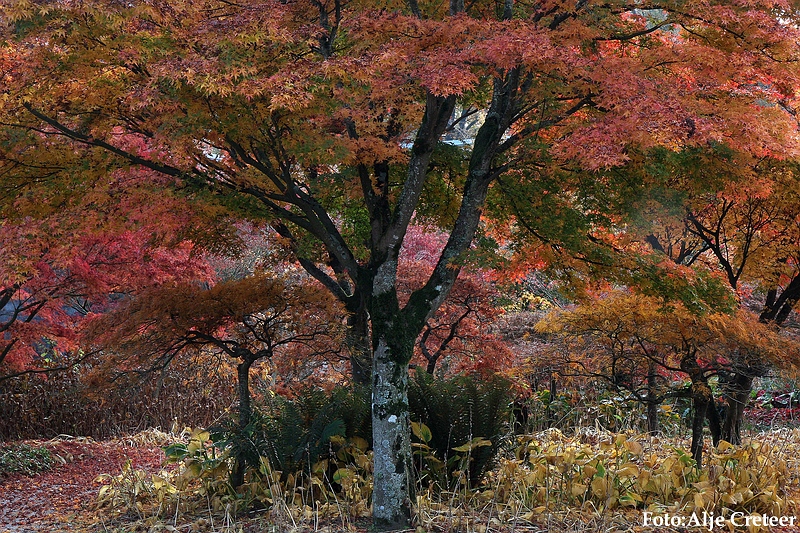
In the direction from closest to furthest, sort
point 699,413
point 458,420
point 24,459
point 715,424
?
1. point 458,420
2. point 699,413
3. point 715,424
4. point 24,459

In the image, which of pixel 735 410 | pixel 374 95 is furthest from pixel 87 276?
pixel 735 410

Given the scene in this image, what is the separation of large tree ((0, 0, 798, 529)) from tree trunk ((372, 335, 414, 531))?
0.01m

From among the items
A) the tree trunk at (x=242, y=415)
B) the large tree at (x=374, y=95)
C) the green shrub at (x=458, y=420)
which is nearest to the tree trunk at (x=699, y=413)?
the green shrub at (x=458, y=420)

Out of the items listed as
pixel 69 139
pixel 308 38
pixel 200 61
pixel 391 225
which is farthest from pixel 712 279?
pixel 69 139

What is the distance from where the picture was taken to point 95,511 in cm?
738

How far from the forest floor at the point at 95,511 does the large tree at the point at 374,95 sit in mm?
1087

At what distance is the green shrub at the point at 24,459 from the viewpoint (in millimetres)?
10336

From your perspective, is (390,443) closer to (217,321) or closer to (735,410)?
(217,321)

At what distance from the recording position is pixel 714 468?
731 cm

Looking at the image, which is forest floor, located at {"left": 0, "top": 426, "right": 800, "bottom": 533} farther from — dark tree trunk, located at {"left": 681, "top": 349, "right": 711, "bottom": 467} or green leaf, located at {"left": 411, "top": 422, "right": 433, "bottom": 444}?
dark tree trunk, located at {"left": 681, "top": 349, "right": 711, "bottom": 467}

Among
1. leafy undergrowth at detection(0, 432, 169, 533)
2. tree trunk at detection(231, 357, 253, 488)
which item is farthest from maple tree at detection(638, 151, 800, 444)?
leafy undergrowth at detection(0, 432, 169, 533)

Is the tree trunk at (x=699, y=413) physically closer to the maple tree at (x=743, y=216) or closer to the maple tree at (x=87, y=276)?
the maple tree at (x=743, y=216)

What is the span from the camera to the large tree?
5.85 metres

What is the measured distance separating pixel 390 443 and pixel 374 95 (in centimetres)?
283
